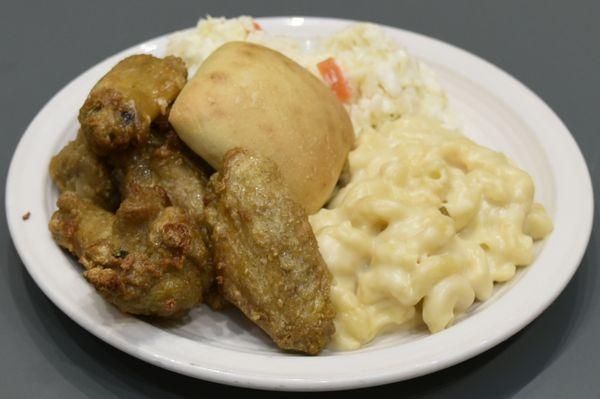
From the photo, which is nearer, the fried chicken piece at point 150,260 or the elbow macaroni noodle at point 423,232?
the fried chicken piece at point 150,260

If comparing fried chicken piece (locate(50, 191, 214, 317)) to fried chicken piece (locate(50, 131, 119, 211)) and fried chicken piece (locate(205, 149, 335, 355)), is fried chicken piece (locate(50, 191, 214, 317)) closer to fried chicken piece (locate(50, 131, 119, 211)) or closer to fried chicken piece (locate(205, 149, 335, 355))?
fried chicken piece (locate(205, 149, 335, 355))

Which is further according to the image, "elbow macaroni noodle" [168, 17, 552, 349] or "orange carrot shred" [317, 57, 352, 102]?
"orange carrot shred" [317, 57, 352, 102]

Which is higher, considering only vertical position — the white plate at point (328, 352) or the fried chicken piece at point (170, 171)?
the fried chicken piece at point (170, 171)

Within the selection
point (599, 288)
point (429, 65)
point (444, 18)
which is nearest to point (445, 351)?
point (599, 288)

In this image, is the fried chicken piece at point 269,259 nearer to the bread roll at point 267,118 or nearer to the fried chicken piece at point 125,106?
the bread roll at point 267,118

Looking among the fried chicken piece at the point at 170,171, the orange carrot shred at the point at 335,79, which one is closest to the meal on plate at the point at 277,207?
the fried chicken piece at the point at 170,171

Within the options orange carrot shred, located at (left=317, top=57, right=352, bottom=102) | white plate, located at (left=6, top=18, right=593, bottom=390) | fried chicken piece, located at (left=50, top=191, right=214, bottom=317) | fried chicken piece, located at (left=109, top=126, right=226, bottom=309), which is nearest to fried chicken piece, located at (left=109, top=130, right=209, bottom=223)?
fried chicken piece, located at (left=109, top=126, right=226, bottom=309)

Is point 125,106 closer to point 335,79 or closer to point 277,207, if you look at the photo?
point 277,207

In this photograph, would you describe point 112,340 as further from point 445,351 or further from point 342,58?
point 342,58
